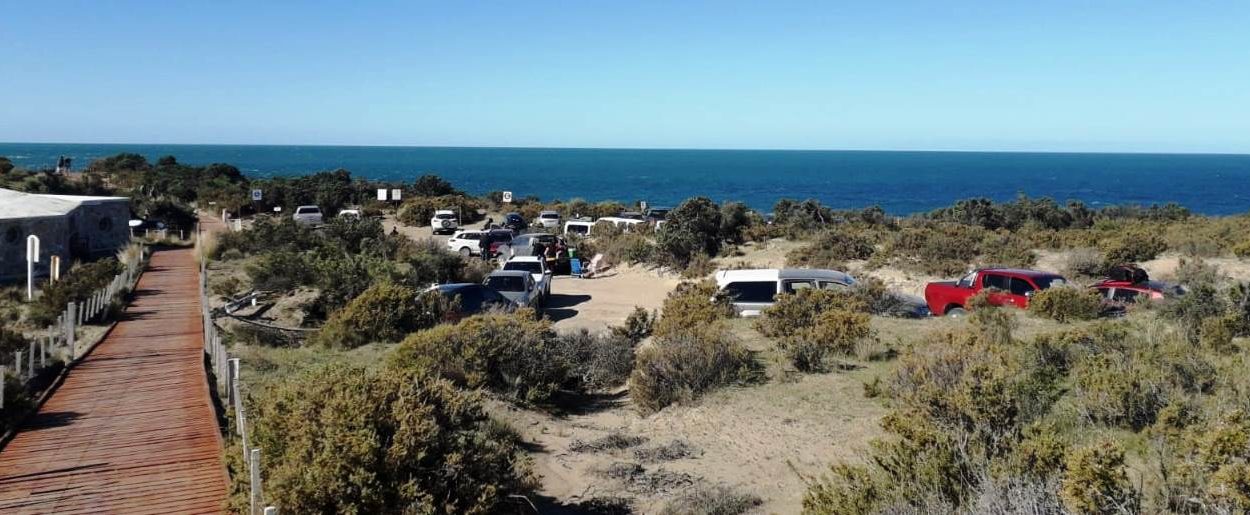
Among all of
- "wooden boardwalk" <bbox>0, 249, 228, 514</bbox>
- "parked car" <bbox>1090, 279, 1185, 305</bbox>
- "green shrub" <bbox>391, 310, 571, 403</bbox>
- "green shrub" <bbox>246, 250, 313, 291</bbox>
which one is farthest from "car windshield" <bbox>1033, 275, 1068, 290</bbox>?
"green shrub" <bbox>246, 250, 313, 291</bbox>

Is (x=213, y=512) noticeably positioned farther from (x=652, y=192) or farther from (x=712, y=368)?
(x=652, y=192)

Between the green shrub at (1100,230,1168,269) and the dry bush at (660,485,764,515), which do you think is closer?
the dry bush at (660,485,764,515)

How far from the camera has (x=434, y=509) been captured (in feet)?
20.1

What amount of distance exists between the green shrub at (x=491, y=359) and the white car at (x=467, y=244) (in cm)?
1948

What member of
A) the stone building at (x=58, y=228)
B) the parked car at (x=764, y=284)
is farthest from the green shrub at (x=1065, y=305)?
the stone building at (x=58, y=228)

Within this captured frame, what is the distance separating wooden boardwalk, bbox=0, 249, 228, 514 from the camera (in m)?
7.22

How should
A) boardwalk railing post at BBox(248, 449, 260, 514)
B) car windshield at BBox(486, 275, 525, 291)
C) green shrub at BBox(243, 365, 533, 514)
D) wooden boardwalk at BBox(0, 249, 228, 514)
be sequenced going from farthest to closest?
car windshield at BBox(486, 275, 525, 291)
wooden boardwalk at BBox(0, 249, 228, 514)
boardwalk railing post at BBox(248, 449, 260, 514)
green shrub at BBox(243, 365, 533, 514)

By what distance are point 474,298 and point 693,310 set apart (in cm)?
556

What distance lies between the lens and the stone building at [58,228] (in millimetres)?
24156

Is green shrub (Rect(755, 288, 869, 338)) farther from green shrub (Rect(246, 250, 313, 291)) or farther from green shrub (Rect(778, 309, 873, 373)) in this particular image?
green shrub (Rect(246, 250, 313, 291))

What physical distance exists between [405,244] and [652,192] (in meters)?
82.0

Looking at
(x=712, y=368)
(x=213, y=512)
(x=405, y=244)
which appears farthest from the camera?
(x=405, y=244)

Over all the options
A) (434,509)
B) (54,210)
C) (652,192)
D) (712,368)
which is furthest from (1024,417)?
(652,192)

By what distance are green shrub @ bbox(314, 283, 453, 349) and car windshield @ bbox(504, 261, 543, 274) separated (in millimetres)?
6882
